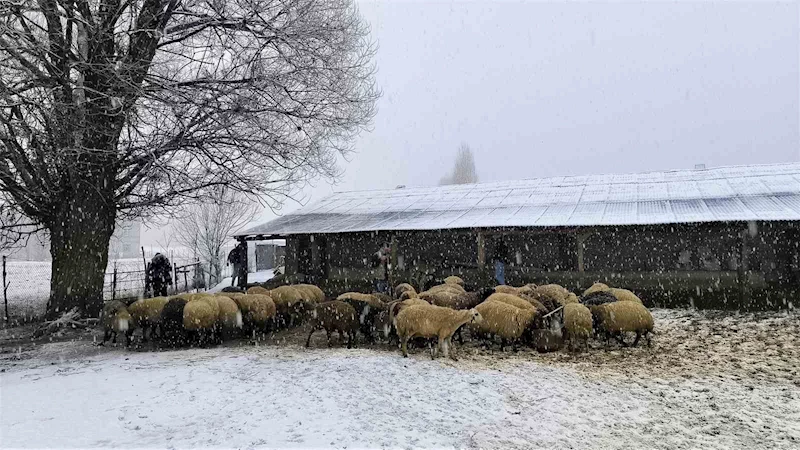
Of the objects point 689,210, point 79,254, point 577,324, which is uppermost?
point 689,210

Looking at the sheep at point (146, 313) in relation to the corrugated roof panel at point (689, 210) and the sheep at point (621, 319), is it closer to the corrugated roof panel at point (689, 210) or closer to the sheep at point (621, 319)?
the sheep at point (621, 319)

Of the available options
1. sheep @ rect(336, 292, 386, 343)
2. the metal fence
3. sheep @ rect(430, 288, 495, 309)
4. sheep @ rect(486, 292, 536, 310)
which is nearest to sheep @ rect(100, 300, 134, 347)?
sheep @ rect(336, 292, 386, 343)

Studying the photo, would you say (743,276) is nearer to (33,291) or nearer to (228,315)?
(228,315)

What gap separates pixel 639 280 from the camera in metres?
16.1

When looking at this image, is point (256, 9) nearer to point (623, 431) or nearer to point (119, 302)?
point (119, 302)

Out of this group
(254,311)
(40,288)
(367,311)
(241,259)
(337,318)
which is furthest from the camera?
(40,288)

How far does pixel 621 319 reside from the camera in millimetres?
8797

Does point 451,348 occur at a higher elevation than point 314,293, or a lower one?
lower

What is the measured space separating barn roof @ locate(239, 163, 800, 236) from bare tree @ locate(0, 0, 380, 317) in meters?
6.50

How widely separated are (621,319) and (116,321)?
9.12 meters

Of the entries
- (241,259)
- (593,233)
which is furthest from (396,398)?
(241,259)

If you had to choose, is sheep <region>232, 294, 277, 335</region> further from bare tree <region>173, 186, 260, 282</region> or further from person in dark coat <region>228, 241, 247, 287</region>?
bare tree <region>173, 186, 260, 282</region>

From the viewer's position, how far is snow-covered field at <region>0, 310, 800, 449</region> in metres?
4.69

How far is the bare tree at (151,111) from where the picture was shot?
29.0 ft
